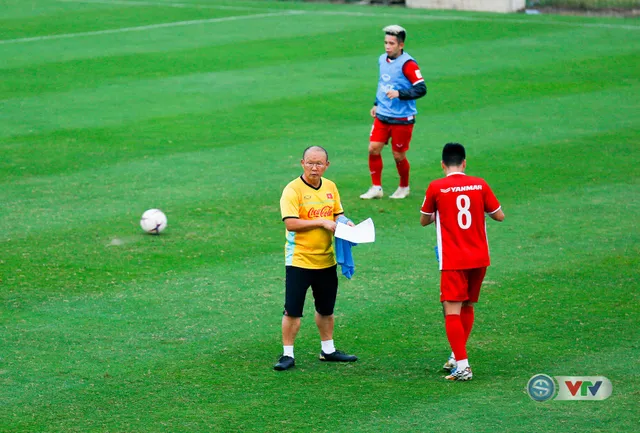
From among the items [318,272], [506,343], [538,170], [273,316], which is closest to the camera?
[318,272]

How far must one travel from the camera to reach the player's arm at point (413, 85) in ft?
46.9

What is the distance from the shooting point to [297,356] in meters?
9.03

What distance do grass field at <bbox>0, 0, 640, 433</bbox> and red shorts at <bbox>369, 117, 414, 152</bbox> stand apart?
75 cm

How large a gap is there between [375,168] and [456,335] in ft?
21.4

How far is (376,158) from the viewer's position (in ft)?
47.7

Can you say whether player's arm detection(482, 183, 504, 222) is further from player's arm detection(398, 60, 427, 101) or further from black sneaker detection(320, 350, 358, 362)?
player's arm detection(398, 60, 427, 101)

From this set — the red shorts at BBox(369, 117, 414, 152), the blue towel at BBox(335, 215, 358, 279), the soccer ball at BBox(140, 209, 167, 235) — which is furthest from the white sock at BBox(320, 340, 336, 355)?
the red shorts at BBox(369, 117, 414, 152)

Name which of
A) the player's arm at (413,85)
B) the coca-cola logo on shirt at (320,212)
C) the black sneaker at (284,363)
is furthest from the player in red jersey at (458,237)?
the player's arm at (413,85)

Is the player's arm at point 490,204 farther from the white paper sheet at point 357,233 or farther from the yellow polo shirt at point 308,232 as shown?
the yellow polo shirt at point 308,232

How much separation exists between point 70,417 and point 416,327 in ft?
11.3

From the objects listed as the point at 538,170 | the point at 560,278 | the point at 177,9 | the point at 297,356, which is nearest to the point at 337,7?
the point at 177,9

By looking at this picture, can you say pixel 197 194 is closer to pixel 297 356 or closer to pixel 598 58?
pixel 297 356

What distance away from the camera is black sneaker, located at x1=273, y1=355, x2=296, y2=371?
857 cm

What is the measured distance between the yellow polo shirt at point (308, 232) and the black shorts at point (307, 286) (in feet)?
0.19
